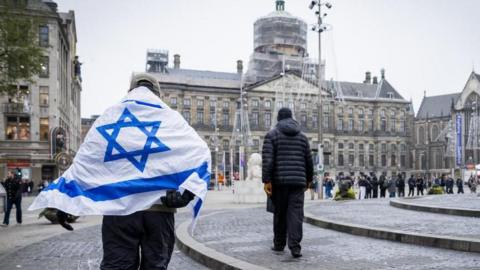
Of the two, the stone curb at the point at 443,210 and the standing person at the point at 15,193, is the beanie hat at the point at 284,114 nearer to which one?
the stone curb at the point at 443,210

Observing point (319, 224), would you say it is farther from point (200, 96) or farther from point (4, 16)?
point (200, 96)

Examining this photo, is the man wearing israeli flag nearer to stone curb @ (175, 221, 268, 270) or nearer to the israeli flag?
the israeli flag

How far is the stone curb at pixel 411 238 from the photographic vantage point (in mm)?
7770

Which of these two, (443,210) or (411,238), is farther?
(443,210)

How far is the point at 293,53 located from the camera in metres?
93.8

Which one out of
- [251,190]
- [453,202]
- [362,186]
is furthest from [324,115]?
[453,202]

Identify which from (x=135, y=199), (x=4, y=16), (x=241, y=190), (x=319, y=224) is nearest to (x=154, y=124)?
(x=135, y=199)

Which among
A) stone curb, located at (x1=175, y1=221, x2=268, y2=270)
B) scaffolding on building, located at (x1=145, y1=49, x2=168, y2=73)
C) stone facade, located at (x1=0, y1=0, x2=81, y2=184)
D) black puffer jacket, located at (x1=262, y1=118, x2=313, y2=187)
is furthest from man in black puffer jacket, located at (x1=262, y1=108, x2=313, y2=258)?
scaffolding on building, located at (x1=145, y1=49, x2=168, y2=73)

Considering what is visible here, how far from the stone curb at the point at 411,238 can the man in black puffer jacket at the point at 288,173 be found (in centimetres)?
228

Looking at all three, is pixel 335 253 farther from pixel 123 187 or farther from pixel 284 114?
pixel 123 187

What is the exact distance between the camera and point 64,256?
29.1 feet

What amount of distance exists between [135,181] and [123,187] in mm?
93

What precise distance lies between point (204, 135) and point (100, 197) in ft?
314

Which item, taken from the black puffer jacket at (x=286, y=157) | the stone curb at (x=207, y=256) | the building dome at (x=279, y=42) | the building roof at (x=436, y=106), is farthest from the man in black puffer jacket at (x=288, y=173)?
the building roof at (x=436, y=106)
